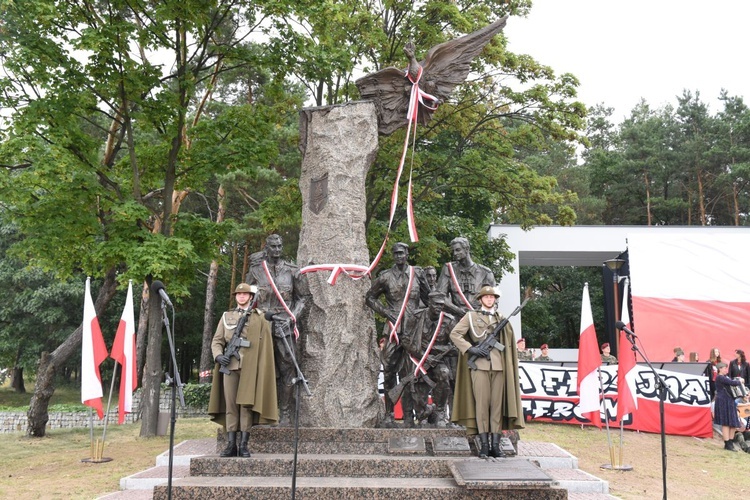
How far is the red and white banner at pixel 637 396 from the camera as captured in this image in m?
12.4

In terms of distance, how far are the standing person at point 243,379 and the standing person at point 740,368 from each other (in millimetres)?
9443

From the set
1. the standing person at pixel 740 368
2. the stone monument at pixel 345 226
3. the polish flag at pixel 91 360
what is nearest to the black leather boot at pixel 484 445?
the stone monument at pixel 345 226

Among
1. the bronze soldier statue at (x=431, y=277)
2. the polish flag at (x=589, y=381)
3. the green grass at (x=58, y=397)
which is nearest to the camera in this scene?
the bronze soldier statue at (x=431, y=277)

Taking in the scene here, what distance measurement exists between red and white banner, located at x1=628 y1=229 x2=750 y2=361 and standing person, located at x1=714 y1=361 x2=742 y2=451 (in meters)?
5.69

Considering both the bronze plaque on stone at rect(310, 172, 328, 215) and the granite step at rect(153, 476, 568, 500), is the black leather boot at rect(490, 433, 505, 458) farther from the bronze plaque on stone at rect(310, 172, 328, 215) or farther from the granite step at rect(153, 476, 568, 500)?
the bronze plaque on stone at rect(310, 172, 328, 215)

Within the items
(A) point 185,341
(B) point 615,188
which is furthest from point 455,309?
(B) point 615,188

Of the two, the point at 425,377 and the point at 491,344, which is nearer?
the point at 491,344

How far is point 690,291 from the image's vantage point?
1802 cm

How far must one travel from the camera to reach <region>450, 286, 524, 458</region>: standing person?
250 inches

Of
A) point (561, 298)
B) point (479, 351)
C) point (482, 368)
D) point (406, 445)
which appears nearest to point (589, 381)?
point (482, 368)

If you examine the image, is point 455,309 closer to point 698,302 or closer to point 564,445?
point 564,445

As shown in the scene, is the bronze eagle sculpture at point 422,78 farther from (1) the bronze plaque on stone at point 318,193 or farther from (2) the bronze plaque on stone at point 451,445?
(2) the bronze plaque on stone at point 451,445

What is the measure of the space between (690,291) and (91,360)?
15.5 m

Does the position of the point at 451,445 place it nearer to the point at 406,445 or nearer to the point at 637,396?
the point at 406,445
